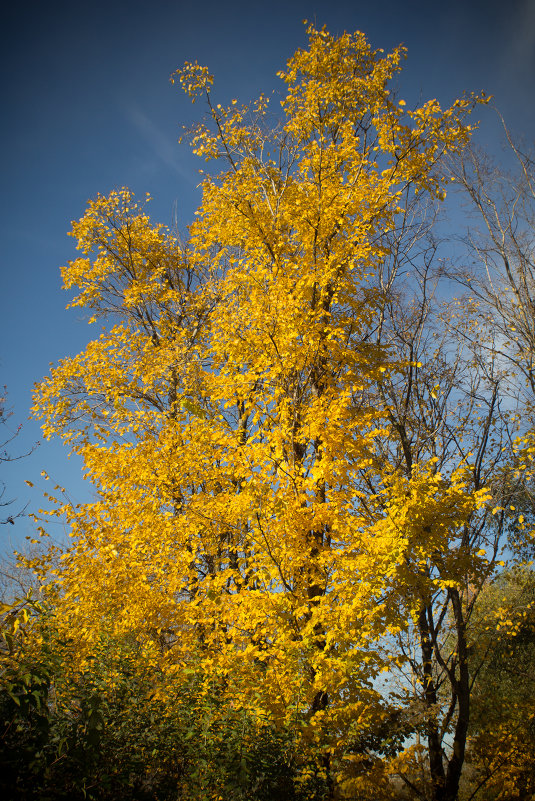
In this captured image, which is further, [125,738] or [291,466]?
[291,466]

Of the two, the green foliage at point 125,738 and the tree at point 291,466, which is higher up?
the tree at point 291,466

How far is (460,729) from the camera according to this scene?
582cm

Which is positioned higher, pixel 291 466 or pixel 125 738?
pixel 291 466

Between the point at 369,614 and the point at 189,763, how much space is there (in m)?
1.91

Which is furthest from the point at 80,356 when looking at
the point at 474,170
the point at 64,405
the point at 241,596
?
the point at 474,170

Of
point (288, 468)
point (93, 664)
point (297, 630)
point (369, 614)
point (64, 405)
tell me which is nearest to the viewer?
point (369, 614)

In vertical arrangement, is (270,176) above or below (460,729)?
above

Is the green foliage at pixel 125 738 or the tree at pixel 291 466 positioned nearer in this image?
the green foliage at pixel 125 738

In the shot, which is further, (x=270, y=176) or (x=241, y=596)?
(x=270, y=176)

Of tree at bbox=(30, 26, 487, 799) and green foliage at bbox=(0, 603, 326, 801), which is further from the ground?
tree at bbox=(30, 26, 487, 799)

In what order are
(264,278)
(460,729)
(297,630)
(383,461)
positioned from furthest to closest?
(383,461)
(264,278)
(460,729)
(297,630)

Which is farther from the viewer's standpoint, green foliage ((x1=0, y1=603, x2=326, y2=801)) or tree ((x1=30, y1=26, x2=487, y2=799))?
tree ((x1=30, y1=26, x2=487, y2=799))

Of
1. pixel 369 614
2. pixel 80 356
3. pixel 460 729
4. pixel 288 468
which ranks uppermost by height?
pixel 80 356

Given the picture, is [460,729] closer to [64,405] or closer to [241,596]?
[241,596]
